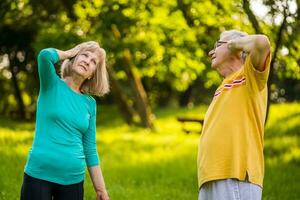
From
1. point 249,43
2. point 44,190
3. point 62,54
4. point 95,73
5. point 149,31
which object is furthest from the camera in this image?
point 149,31

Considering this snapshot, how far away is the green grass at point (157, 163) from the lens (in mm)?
7457

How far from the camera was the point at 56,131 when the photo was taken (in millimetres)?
3652

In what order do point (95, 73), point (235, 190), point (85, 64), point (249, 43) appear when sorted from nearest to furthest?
point (249, 43)
point (235, 190)
point (85, 64)
point (95, 73)

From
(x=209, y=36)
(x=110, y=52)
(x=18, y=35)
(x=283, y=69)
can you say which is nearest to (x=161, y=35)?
(x=110, y=52)

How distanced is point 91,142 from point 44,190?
1.70ft

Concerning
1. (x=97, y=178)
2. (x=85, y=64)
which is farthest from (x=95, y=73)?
(x=97, y=178)

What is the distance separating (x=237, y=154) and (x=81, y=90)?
1212mm

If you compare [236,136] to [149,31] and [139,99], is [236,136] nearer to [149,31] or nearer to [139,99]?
[149,31]

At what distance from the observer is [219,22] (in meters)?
10.4

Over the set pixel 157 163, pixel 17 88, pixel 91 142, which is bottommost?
pixel 157 163

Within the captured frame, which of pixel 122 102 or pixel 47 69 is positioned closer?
pixel 47 69

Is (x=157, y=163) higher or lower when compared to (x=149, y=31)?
lower

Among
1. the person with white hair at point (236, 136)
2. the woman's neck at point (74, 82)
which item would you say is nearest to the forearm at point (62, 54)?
the woman's neck at point (74, 82)

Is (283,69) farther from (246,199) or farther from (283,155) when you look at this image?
(246,199)
